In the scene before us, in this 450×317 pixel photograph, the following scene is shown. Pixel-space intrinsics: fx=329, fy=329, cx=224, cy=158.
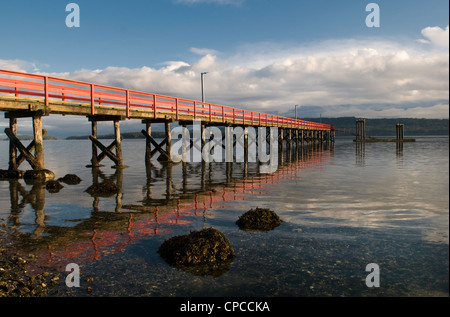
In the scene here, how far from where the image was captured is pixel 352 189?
12.0 metres

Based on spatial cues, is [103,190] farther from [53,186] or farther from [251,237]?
[251,237]

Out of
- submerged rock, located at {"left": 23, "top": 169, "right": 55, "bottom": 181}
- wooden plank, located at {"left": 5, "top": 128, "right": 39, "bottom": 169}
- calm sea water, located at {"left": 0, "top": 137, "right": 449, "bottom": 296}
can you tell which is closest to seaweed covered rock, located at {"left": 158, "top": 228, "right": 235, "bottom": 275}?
calm sea water, located at {"left": 0, "top": 137, "right": 449, "bottom": 296}

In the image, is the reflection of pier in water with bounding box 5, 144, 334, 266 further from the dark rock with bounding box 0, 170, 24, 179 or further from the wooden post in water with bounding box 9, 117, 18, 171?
the wooden post in water with bounding box 9, 117, 18, 171

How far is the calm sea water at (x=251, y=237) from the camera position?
14.1ft

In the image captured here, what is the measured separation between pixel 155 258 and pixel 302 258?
7.63 ft

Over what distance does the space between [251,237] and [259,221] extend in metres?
0.75

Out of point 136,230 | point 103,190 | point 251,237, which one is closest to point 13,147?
point 103,190

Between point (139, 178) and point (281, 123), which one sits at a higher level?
point (281, 123)

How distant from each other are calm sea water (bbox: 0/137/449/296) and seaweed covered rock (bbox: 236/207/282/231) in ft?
0.71

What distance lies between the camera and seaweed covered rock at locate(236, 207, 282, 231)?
689 centimetres

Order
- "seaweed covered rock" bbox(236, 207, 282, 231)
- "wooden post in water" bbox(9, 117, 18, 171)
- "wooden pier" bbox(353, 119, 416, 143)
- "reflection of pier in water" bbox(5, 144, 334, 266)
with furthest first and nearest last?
"wooden pier" bbox(353, 119, 416, 143) < "wooden post in water" bbox(9, 117, 18, 171) < "seaweed covered rock" bbox(236, 207, 282, 231) < "reflection of pier in water" bbox(5, 144, 334, 266)

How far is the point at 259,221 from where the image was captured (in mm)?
6984
